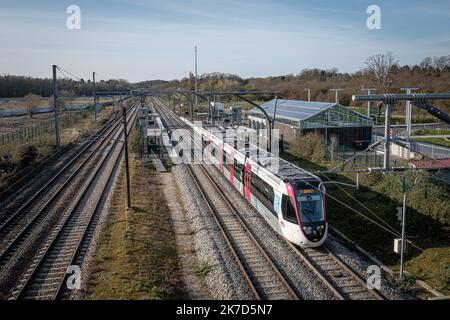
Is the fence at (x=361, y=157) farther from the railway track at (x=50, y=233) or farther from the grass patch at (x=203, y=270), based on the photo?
the grass patch at (x=203, y=270)

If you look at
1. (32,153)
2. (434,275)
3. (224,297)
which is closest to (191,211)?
(224,297)

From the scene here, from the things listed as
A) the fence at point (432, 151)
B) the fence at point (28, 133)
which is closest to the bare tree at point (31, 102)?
the fence at point (28, 133)

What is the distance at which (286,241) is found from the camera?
17.3 m

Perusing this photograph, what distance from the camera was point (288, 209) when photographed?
16.1 metres

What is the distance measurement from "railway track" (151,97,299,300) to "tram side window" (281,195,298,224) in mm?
1602

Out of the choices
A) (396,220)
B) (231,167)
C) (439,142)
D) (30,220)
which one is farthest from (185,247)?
(439,142)

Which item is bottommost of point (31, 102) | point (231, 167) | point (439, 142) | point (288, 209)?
point (288, 209)

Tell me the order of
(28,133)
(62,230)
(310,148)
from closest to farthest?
(62,230) < (310,148) < (28,133)

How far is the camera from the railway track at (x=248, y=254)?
13.3 metres

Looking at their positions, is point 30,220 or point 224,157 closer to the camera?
point 30,220

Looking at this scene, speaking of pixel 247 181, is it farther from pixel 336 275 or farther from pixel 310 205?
pixel 336 275

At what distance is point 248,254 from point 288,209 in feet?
7.56

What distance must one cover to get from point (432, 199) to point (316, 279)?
28.3 ft
